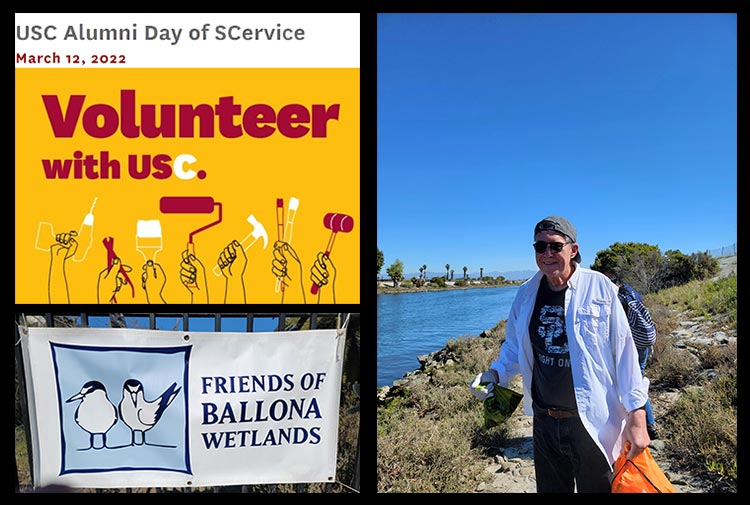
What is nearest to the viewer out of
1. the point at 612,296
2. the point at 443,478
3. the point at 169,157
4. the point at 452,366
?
the point at 612,296

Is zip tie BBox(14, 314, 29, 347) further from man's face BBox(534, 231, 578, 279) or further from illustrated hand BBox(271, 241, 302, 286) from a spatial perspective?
man's face BBox(534, 231, 578, 279)

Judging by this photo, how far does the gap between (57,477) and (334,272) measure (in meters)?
1.93

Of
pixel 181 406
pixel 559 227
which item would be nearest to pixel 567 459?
pixel 559 227

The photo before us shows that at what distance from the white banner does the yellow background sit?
259 millimetres

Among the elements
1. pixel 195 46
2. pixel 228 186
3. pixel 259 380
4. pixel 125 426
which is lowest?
pixel 125 426

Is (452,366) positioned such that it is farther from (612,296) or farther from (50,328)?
(50,328)

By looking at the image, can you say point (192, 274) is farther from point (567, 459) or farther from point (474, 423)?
point (567, 459)

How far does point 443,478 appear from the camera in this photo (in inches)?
91.6

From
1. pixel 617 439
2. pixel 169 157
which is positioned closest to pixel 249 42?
pixel 169 157

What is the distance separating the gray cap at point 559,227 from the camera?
2025mm

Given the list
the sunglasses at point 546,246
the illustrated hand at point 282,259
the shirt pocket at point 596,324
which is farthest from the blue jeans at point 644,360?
the illustrated hand at point 282,259

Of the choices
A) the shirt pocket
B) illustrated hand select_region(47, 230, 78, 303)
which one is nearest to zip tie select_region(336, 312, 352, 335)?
the shirt pocket

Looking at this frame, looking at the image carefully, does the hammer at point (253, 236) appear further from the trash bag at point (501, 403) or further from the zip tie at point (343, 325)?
the trash bag at point (501, 403)

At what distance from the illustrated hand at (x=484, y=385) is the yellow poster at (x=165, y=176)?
101cm
